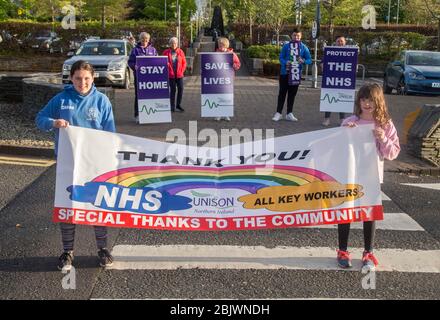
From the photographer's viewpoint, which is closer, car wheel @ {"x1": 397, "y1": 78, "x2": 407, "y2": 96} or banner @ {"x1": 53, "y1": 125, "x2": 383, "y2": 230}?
banner @ {"x1": 53, "y1": 125, "x2": 383, "y2": 230}

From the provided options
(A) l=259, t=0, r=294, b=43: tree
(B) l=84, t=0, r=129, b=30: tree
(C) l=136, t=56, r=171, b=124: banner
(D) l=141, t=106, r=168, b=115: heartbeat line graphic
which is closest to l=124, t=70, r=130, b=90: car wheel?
(C) l=136, t=56, r=171, b=124: banner

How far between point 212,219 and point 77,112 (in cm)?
152

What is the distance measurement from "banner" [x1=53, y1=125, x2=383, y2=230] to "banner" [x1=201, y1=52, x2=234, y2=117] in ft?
24.6

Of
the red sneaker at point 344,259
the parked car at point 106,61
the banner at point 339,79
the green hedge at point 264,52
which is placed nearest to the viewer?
the red sneaker at point 344,259

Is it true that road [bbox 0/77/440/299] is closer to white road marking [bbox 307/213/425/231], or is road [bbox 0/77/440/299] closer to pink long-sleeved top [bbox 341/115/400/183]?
white road marking [bbox 307/213/425/231]

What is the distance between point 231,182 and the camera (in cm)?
487

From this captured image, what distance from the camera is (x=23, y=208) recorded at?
21.7 ft

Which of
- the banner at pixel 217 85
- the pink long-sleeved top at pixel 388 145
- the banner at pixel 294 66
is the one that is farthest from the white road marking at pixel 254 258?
the banner at pixel 217 85

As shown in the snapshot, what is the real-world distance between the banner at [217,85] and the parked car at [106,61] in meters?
6.76

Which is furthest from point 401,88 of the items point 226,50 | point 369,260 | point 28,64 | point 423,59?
point 28,64

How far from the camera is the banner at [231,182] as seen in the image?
475 cm

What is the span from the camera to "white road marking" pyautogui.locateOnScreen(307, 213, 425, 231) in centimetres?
612

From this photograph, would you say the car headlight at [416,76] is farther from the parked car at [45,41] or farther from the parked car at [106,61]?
the parked car at [45,41]

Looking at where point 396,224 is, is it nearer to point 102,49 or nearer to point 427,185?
point 427,185
